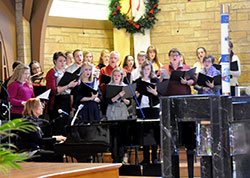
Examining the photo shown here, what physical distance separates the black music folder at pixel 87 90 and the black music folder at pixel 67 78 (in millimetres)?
166

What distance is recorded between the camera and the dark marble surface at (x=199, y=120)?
3.16 m

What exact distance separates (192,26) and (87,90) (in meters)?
3.79

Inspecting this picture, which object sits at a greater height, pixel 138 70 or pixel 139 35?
pixel 139 35

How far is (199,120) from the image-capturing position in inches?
126

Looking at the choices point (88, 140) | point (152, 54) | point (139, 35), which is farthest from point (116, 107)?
point (139, 35)

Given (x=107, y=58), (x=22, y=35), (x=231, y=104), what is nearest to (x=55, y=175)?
(x=231, y=104)

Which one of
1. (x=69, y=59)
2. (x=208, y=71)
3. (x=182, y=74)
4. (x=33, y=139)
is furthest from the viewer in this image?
(x=69, y=59)

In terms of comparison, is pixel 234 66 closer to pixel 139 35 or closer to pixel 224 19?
pixel 139 35

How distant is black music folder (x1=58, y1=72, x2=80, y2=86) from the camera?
587cm

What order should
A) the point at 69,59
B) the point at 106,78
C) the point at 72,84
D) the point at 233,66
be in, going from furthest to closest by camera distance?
the point at 69,59
the point at 233,66
the point at 106,78
the point at 72,84

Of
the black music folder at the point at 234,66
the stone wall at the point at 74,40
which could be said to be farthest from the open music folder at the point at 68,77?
the stone wall at the point at 74,40

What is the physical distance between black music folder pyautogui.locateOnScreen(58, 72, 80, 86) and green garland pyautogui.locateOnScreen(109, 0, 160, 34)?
11.1 feet

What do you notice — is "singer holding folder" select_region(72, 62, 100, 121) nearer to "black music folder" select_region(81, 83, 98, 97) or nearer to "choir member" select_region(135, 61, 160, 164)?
"black music folder" select_region(81, 83, 98, 97)

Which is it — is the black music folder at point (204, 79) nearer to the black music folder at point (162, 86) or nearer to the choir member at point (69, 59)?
the black music folder at point (162, 86)
